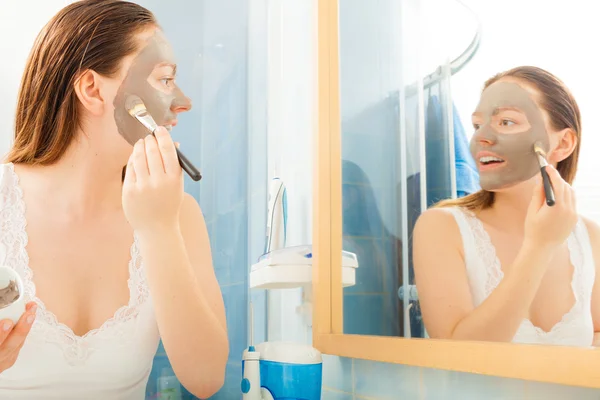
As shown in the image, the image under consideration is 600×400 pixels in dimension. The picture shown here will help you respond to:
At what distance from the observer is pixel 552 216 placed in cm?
51

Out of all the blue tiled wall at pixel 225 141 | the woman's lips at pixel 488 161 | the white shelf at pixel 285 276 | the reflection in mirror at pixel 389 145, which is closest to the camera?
the woman's lips at pixel 488 161

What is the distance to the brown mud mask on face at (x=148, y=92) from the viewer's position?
0.97m

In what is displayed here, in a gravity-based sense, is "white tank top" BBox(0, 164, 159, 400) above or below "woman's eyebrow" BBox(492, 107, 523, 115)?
below

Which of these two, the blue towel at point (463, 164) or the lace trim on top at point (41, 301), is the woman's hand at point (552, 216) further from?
the lace trim on top at point (41, 301)

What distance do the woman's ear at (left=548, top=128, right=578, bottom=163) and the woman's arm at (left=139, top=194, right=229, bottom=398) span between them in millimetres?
544

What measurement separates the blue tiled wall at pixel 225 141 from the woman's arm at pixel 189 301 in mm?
77

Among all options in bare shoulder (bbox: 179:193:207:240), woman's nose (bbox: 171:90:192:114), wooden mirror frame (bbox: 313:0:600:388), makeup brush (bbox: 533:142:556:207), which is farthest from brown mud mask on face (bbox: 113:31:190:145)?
makeup brush (bbox: 533:142:556:207)

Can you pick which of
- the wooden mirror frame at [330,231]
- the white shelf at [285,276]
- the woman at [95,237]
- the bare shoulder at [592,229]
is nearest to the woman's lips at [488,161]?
the bare shoulder at [592,229]

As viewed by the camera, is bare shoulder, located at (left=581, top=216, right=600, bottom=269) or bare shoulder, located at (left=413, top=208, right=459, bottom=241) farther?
bare shoulder, located at (left=413, top=208, right=459, bottom=241)

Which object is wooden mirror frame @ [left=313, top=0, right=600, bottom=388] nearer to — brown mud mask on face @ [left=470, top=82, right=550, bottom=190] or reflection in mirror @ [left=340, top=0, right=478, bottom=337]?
reflection in mirror @ [left=340, top=0, right=478, bottom=337]

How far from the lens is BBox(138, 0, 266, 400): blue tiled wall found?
1120mm

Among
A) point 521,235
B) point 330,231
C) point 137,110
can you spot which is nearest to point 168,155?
point 137,110

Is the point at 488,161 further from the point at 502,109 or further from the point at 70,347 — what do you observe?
the point at 70,347

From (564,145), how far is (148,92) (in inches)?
27.8
